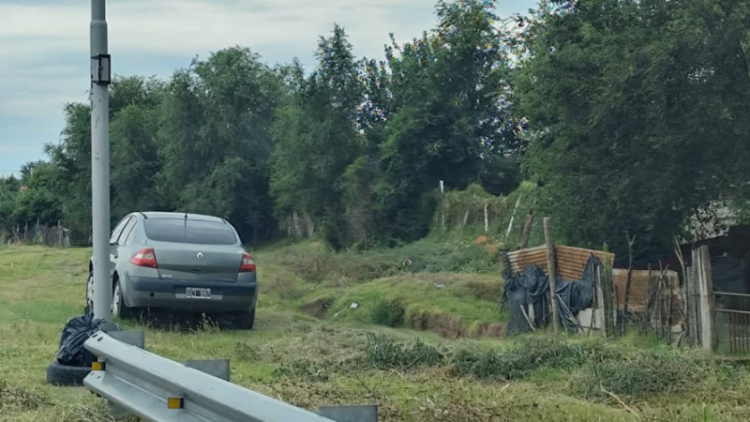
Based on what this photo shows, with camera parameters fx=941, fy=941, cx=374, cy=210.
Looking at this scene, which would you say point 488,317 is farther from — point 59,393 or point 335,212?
point 335,212

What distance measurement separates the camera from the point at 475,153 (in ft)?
137

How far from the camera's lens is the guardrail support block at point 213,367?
16.5 ft

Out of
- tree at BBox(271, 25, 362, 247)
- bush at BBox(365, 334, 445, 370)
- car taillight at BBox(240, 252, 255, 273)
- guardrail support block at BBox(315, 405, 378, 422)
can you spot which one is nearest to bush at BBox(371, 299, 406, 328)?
car taillight at BBox(240, 252, 255, 273)

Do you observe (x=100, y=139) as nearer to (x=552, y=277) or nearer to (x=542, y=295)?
(x=552, y=277)

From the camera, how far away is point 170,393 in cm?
486

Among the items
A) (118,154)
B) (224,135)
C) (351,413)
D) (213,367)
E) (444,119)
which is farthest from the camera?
(118,154)

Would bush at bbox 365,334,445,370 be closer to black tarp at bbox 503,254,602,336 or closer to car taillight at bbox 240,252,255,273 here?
car taillight at bbox 240,252,255,273

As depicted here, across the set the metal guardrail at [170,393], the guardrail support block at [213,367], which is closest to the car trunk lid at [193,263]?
the metal guardrail at [170,393]

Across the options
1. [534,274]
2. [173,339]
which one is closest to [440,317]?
[534,274]

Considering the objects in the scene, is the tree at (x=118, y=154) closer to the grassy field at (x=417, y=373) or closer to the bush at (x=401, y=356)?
the grassy field at (x=417, y=373)

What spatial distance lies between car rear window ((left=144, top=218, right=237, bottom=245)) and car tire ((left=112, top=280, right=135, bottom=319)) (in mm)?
876

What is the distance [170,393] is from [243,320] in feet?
27.9

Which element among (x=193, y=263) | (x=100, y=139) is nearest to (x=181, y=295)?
(x=193, y=263)

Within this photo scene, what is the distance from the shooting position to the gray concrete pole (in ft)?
28.7
